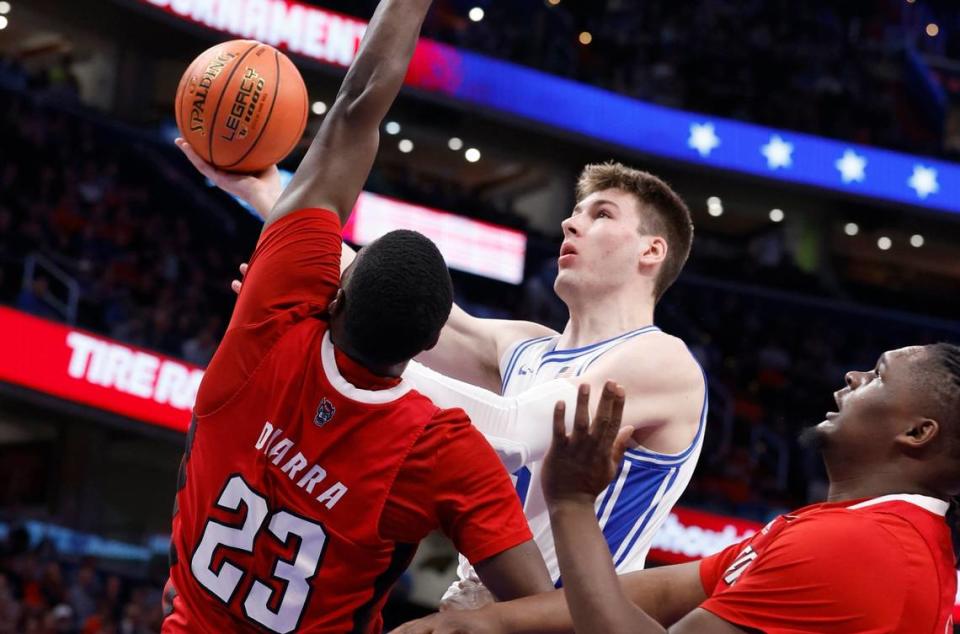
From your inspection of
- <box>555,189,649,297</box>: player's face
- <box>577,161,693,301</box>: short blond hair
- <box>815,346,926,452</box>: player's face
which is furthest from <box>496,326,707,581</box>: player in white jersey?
<box>815,346,926,452</box>: player's face

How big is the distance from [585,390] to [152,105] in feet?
63.1

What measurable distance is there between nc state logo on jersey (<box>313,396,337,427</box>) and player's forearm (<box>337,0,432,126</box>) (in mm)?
766

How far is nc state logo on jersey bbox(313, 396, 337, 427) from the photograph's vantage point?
2.73 metres

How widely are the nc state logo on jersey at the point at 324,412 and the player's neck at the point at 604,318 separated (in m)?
1.41

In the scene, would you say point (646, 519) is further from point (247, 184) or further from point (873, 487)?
point (247, 184)

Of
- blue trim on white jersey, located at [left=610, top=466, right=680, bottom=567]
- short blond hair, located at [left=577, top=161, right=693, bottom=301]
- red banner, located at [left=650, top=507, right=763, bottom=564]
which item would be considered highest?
short blond hair, located at [left=577, top=161, right=693, bottom=301]

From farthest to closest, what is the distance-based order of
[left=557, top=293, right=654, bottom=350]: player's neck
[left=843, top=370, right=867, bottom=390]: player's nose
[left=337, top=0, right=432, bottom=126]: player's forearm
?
[left=557, top=293, right=654, bottom=350]: player's neck, [left=843, top=370, right=867, bottom=390]: player's nose, [left=337, top=0, right=432, bottom=126]: player's forearm

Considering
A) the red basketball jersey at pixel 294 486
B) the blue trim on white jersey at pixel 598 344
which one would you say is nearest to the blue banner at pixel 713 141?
the blue trim on white jersey at pixel 598 344

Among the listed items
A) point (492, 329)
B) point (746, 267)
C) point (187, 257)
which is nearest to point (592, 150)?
point (746, 267)

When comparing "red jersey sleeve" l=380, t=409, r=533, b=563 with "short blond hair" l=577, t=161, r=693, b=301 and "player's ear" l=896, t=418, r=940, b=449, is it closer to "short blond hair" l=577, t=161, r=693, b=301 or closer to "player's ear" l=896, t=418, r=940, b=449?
"player's ear" l=896, t=418, r=940, b=449

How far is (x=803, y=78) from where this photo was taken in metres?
23.0

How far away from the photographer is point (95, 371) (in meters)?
12.9

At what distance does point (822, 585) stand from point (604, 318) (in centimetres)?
143

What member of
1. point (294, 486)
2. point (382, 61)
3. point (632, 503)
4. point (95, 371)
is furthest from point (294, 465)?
point (95, 371)
